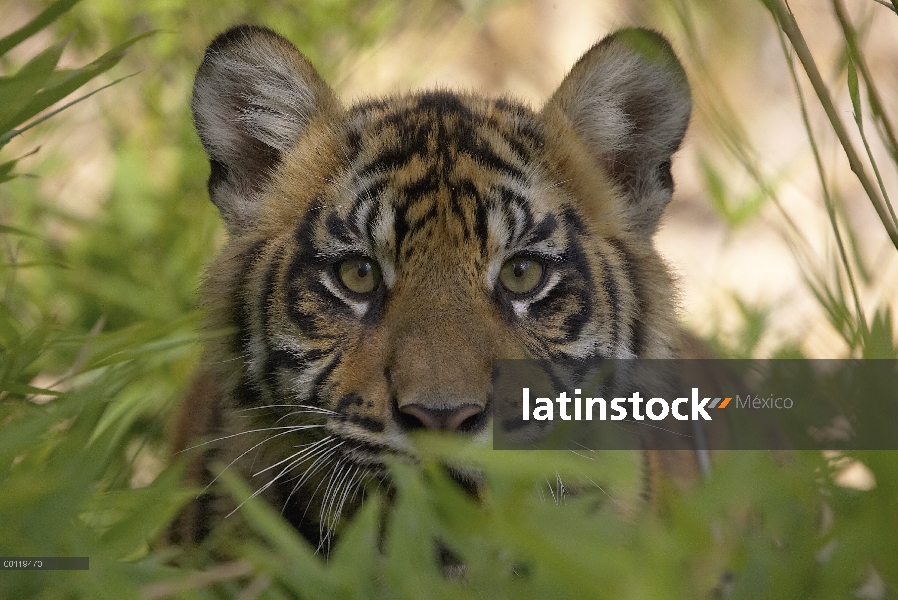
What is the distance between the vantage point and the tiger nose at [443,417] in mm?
1420

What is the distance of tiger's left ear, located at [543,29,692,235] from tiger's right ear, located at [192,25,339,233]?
574mm

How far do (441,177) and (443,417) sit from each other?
1.74 ft

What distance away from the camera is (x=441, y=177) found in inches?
67.9

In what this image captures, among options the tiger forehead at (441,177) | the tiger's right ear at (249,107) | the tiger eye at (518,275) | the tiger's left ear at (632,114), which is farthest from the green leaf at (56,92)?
the tiger's left ear at (632,114)

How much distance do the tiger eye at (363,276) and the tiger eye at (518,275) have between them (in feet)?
0.81

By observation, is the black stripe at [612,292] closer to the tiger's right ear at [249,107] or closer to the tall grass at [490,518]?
the tall grass at [490,518]

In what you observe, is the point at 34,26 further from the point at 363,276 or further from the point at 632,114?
the point at 632,114

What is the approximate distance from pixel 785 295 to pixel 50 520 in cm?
318

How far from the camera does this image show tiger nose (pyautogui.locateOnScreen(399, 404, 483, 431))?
142cm

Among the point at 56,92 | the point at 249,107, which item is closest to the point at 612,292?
the point at 249,107

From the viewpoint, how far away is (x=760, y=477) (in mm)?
868

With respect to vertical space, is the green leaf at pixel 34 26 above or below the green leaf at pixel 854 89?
above

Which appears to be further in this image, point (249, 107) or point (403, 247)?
point (249, 107)

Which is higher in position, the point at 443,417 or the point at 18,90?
the point at 18,90
